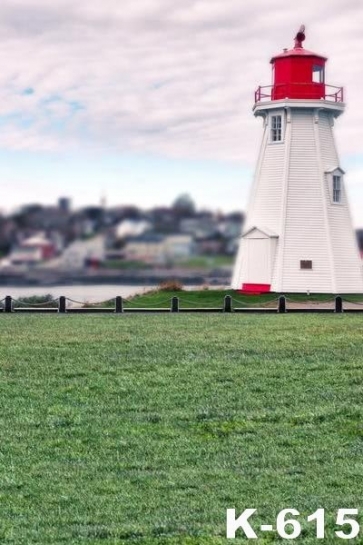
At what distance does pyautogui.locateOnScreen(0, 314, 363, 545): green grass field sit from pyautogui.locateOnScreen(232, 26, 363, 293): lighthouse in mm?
16393

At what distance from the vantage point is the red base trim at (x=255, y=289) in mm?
40969

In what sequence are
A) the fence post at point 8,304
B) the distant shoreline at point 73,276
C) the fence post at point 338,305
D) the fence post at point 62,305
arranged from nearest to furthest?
the distant shoreline at point 73,276 < the fence post at point 8,304 < the fence post at point 62,305 < the fence post at point 338,305

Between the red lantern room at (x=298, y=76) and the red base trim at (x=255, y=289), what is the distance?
7.68 metres

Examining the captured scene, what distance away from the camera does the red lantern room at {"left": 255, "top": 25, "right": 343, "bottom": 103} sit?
132 feet

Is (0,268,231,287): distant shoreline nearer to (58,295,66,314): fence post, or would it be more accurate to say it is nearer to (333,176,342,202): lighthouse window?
(58,295,66,314): fence post

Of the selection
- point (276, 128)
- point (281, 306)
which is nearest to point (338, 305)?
point (281, 306)

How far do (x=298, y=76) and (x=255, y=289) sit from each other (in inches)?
350

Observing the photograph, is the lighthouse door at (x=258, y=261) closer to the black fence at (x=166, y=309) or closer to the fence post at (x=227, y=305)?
the black fence at (x=166, y=309)

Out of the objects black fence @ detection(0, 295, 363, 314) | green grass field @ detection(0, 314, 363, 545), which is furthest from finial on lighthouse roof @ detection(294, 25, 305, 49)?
green grass field @ detection(0, 314, 363, 545)

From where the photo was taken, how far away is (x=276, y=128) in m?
41.4

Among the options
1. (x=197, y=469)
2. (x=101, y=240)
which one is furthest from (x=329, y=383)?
(x=197, y=469)

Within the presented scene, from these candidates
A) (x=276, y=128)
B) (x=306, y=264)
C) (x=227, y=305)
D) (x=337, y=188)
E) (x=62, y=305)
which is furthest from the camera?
(x=337, y=188)

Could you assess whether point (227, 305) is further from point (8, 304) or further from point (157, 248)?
point (157, 248)

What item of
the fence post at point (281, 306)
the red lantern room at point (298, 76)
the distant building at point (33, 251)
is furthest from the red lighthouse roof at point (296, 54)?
the distant building at point (33, 251)
